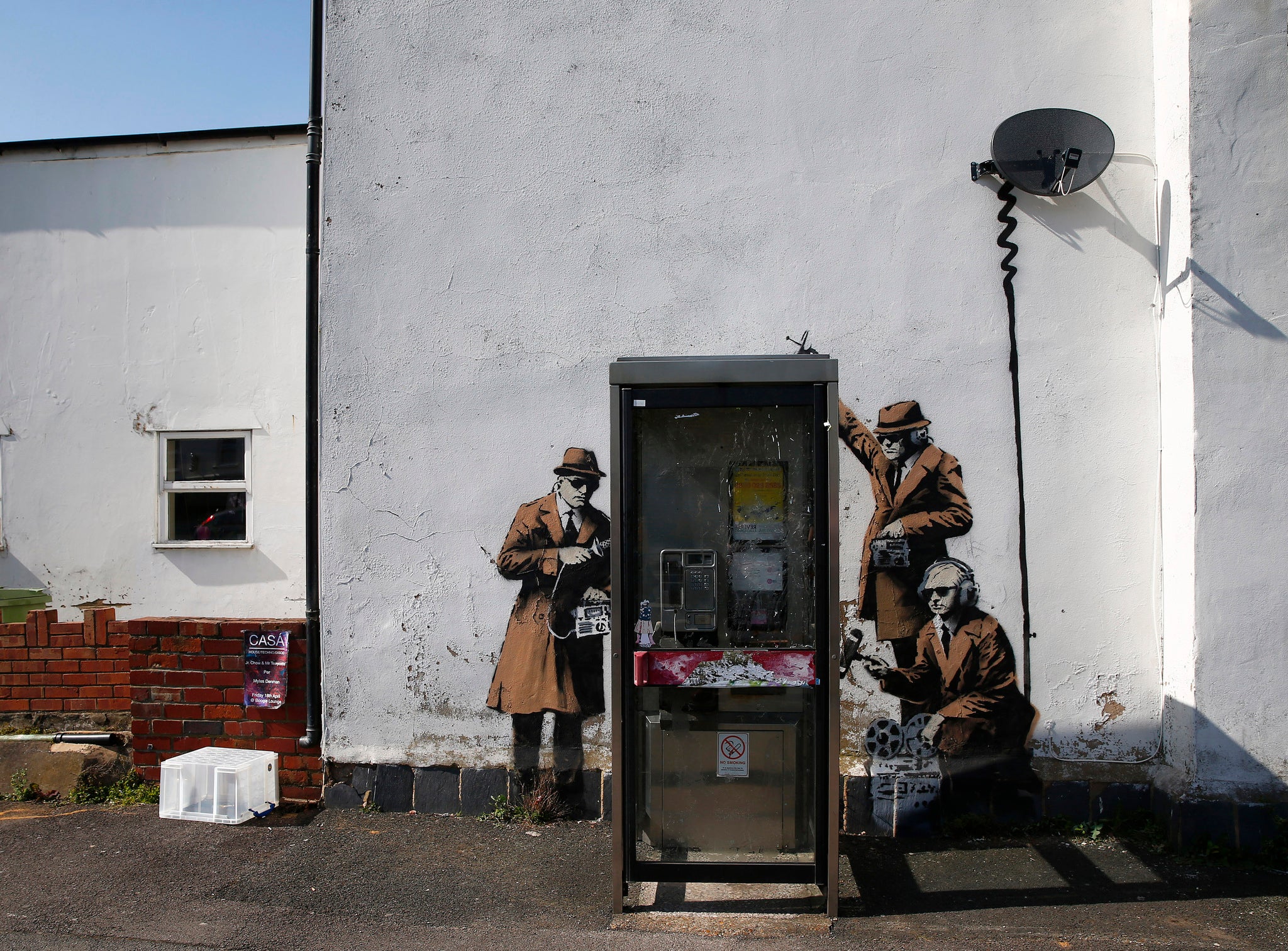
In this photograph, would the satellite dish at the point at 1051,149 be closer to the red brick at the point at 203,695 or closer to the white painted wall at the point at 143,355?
the white painted wall at the point at 143,355

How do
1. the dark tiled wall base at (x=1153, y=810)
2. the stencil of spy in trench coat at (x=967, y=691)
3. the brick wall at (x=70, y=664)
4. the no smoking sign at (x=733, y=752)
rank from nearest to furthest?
the no smoking sign at (x=733, y=752) → the dark tiled wall base at (x=1153, y=810) → the stencil of spy in trench coat at (x=967, y=691) → the brick wall at (x=70, y=664)

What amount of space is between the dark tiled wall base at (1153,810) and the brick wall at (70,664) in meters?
4.09

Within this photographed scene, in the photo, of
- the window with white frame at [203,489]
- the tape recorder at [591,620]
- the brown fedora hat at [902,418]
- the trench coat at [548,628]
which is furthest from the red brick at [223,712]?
the brown fedora hat at [902,418]

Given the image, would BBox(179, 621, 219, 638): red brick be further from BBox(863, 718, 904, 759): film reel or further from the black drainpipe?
BBox(863, 718, 904, 759): film reel

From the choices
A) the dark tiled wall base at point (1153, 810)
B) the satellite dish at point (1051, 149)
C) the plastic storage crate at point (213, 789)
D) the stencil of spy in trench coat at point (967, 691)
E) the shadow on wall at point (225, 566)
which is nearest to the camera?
the dark tiled wall base at point (1153, 810)

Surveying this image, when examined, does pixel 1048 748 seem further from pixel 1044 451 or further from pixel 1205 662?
pixel 1044 451

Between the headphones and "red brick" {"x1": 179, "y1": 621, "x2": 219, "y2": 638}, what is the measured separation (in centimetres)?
370

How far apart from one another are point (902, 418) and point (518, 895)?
2812mm

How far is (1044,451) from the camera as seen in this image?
417 cm

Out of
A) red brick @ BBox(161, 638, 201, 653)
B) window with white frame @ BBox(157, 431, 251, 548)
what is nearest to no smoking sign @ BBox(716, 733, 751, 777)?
red brick @ BBox(161, 638, 201, 653)

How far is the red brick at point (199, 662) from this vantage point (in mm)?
4621

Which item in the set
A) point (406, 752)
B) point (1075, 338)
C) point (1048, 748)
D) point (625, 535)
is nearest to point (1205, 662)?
point (1048, 748)

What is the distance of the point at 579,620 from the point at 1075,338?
283 centimetres

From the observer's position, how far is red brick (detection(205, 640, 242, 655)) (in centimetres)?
460
